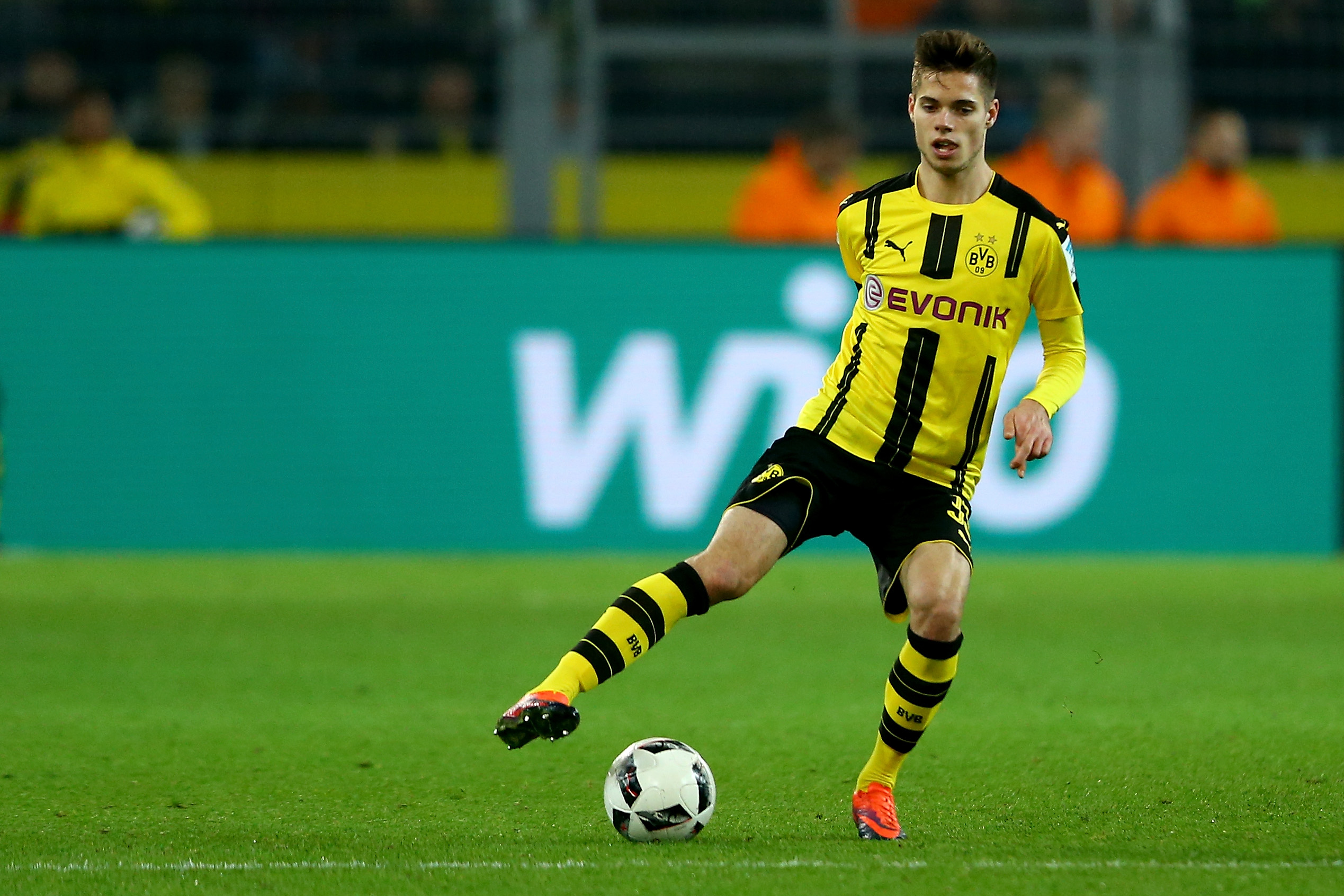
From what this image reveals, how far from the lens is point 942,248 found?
15.3ft

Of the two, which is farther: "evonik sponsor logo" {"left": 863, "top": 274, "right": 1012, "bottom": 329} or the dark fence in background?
the dark fence in background

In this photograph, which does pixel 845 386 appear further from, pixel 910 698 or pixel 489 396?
pixel 489 396

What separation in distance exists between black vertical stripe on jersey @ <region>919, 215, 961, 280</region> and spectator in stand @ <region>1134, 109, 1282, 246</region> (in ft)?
23.6

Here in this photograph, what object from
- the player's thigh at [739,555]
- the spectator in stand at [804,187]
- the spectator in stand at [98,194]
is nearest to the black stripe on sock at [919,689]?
the player's thigh at [739,555]

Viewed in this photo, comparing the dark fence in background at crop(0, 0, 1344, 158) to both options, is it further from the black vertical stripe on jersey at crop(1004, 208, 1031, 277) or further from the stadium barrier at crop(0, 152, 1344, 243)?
the black vertical stripe on jersey at crop(1004, 208, 1031, 277)

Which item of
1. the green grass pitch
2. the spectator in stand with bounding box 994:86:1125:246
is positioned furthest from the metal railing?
the green grass pitch

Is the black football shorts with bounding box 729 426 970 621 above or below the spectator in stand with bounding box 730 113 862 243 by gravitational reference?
above

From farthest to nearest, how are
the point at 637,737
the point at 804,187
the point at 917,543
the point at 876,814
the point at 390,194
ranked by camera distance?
1. the point at 390,194
2. the point at 804,187
3. the point at 637,737
4. the point at 917,543
5. the point at 876,814

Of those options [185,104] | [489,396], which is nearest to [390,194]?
[185,104]

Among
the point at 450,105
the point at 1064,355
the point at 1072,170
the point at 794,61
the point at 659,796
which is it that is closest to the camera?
the point at 659,796

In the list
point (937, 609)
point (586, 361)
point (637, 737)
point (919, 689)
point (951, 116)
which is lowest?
point (586, 361)

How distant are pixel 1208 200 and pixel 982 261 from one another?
7.42 m

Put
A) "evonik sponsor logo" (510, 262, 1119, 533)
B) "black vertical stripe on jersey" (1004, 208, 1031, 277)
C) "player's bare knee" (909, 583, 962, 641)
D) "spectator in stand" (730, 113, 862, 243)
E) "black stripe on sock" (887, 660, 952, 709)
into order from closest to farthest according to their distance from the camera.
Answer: "player's bare knee" (909, 583, 962, 641), "black stripe on sock" (887, 660, 952, 709), "black vertical stripe on jersey" (1004, 208, 1031, 277), "evonik sponsor logo" (510, 262, 1119, 533), "spectator in stand" (730, 113, 862, 243)

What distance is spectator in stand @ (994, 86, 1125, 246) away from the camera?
37.4ft
